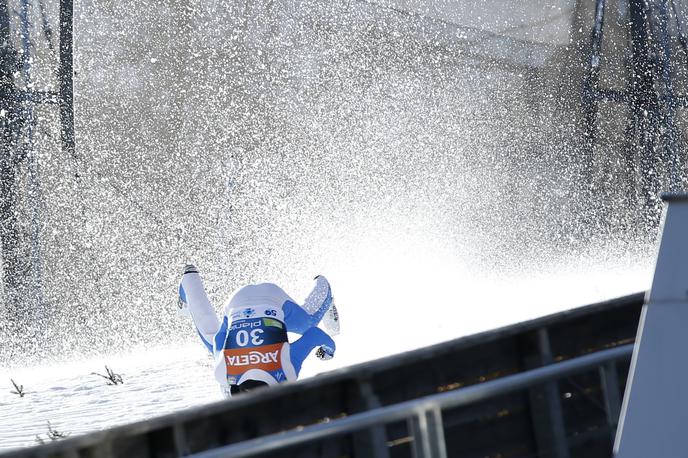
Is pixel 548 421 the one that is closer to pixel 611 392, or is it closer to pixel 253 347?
pixel 611 392

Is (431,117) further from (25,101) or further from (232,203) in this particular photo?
(25,101)

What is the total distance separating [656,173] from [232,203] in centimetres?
857

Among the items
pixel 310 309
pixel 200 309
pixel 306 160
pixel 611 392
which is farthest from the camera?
pixel 306 160

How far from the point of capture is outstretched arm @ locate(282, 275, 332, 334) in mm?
5844

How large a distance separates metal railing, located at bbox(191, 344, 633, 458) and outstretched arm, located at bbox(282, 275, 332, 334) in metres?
3.44

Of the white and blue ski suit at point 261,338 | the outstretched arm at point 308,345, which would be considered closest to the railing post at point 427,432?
the white and blue ski suit at point 261,338

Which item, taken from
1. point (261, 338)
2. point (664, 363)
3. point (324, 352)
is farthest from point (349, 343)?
point (664, 363)

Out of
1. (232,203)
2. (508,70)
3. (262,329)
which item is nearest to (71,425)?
(262,329)

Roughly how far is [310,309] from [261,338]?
0.98m

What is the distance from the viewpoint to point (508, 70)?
75.2 feet

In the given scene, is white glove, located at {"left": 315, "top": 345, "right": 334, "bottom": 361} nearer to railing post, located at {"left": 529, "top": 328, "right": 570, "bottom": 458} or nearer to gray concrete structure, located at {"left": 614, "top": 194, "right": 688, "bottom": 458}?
railing post, located at {"left": 529, "top": 328, "right": 570, "bottom": 458}

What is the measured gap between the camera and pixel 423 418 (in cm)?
225

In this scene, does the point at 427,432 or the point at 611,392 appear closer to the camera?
the point at 427,432

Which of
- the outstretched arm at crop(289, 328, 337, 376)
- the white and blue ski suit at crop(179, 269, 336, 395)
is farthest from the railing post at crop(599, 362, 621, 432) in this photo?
the outstretched arm at crop(289, 328, 337, 376)
